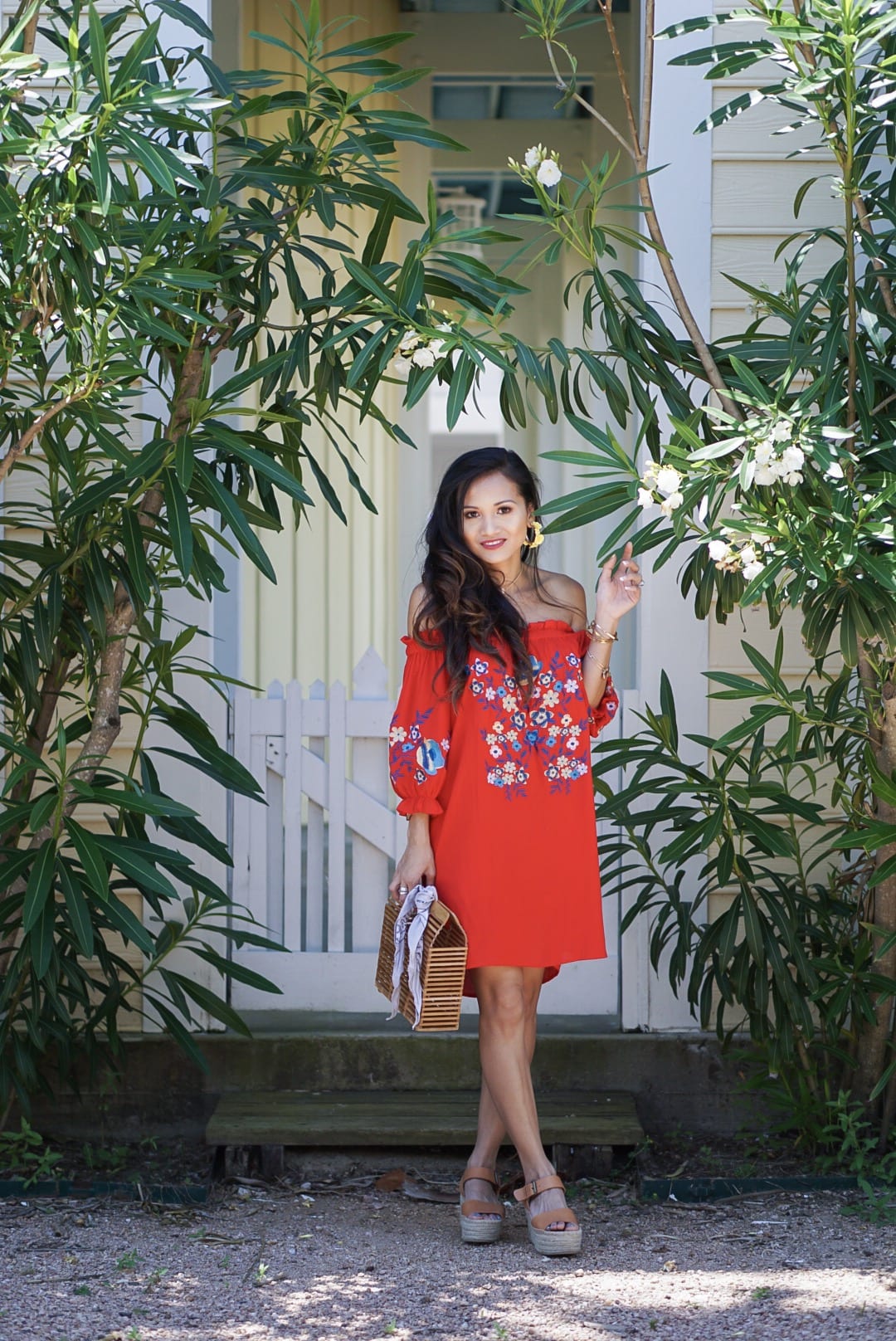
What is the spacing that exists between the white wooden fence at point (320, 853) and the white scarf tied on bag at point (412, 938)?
0.95m

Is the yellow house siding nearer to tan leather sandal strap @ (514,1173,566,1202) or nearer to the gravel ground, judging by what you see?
the gravel ground

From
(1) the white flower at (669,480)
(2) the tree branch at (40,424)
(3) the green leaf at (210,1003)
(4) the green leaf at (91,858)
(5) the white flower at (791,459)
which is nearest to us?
(5) the white flower at (791,459)

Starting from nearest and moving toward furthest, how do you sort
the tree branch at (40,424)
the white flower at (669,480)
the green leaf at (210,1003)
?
1. the white flower at (669,480)
2. the tree branch at (40,424)
3. the green leaf at (210,1003)

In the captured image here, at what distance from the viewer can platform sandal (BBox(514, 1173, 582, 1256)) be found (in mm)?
2795

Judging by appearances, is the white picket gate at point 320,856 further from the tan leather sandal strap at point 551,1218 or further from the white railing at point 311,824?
the tan leather sandal strap at point 551,1218

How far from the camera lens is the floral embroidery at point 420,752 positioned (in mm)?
2898

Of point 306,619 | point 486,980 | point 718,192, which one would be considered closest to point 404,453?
point 306,619

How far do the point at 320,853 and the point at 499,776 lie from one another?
1086mm

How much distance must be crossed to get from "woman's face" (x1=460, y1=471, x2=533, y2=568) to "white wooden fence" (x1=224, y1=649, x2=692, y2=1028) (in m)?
0.93

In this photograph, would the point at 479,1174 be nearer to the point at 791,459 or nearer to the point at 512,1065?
the point at 512,1065

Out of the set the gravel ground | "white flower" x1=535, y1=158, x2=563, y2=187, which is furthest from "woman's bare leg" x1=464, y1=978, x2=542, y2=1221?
"white flower" x1=535, y1=158, x2=563, y2=187

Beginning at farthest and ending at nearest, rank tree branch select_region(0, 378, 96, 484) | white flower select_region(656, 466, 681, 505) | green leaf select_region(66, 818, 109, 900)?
tree branch select_region(0, 378, 96, 484), green leaf select_region(66, 818, 109, 900), white flower select_region(656, 466, 681, 505)

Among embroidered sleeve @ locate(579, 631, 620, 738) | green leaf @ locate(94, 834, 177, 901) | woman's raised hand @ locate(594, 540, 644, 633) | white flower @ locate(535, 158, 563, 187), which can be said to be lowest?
green leaf @ locate(94, 834, 177, 901)

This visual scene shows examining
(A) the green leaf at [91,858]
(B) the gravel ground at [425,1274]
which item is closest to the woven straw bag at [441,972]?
(B) the gravel ground at [425,1274]
